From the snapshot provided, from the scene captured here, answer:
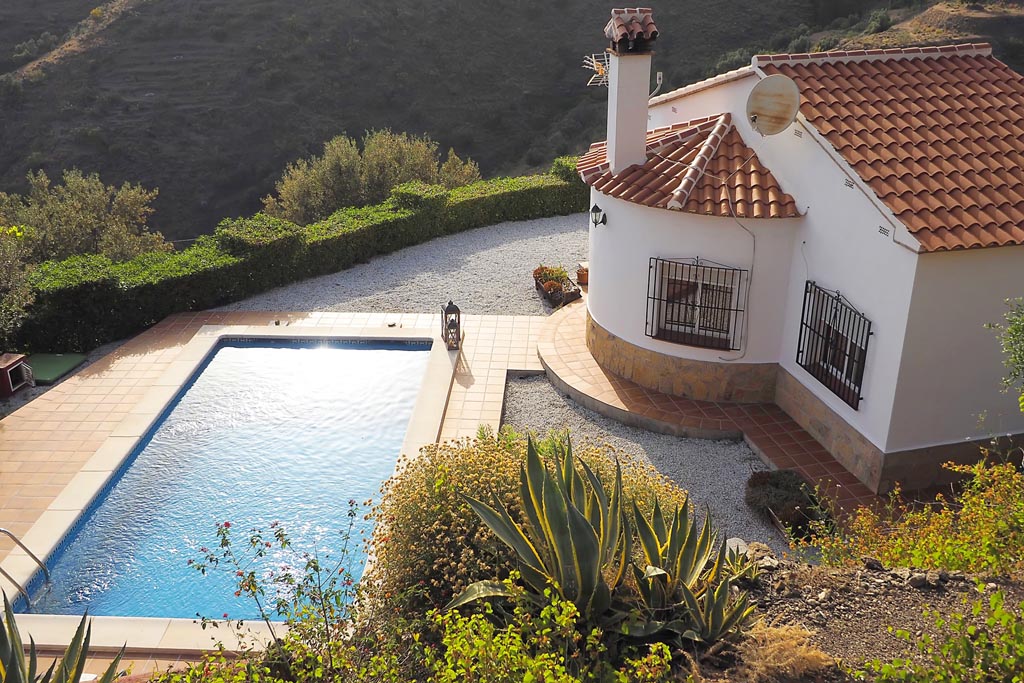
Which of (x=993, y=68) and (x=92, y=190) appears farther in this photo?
(x=92, y=190)

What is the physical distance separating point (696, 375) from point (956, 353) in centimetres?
382

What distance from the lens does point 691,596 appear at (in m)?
5.85

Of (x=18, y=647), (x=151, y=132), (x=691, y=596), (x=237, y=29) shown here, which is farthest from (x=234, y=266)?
(x=237, y=29)

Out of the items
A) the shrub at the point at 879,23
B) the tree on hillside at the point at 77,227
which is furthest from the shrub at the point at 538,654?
the shrub at the point at 879,23

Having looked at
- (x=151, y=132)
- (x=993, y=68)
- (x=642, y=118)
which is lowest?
(x=151, y=132)

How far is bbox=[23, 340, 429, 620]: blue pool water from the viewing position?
984 cm

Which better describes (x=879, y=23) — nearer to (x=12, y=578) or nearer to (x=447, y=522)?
(x=447, y=522)

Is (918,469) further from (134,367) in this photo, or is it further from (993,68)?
(134,367)

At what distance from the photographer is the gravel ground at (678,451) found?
1050 centimetres

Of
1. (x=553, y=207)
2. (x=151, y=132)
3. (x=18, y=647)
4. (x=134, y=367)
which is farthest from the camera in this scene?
(x=151, y=132)

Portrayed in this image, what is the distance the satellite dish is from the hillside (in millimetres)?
37723

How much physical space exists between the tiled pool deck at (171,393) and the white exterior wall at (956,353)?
1.30 m

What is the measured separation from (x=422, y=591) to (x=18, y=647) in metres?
3.01

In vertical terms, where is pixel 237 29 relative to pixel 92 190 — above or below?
above
